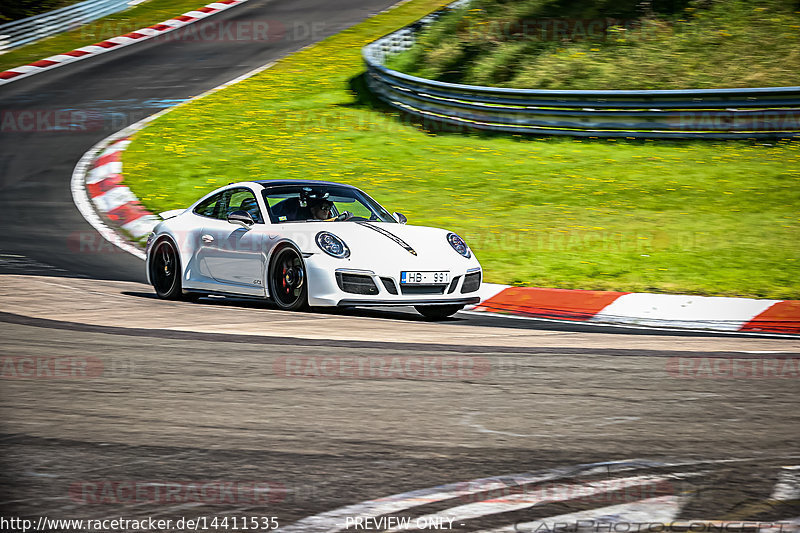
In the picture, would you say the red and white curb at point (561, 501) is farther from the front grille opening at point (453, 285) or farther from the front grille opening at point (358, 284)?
the front grille opening at point (453, 285)

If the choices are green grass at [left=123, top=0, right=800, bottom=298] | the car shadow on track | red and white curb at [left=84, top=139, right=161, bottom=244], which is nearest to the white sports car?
the car shadow on track

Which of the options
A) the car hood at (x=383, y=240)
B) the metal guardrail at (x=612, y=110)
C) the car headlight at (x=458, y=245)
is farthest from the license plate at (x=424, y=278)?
the metal guardrail at (x=612, y=110)

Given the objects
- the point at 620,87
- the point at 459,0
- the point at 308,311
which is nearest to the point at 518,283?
the point at 308,311

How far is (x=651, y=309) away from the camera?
9.74 m

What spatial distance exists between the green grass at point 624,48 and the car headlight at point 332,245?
10.9 meters

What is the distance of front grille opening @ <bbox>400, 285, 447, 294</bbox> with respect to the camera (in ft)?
30.0

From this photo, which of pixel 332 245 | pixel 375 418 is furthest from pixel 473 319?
pixel 375 418

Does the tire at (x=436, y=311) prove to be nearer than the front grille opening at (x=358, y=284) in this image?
No

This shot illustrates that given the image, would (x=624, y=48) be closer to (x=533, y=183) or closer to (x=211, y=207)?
(x=533, y=183)

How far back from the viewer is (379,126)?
19.7 meters

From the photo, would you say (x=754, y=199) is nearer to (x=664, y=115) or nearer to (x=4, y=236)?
(x=664, y=115)

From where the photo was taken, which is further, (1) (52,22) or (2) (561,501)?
(1) (52,22)

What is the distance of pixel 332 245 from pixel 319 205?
106cm

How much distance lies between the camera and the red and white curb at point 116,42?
2738 centimetres
